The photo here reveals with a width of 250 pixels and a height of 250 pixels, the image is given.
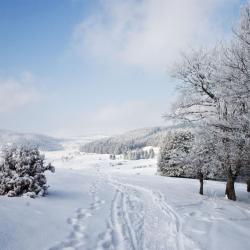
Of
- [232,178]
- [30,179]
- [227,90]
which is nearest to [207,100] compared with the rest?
[232,178]

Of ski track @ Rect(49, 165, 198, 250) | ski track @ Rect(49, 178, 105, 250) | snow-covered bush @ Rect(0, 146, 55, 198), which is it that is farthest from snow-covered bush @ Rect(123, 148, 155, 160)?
ski track @ Rect(49, 178, 105, 250)

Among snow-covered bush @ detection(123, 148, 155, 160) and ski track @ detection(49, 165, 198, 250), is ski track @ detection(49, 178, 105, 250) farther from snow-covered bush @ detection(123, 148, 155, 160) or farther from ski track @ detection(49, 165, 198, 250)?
snow-covered bush @ detection(123, 148, 155, 160)

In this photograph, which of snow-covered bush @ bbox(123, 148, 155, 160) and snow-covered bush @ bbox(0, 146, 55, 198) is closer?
snow-covered bush @ bbox(0, 146, 55, 198)

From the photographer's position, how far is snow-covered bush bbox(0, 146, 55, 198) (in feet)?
40.6

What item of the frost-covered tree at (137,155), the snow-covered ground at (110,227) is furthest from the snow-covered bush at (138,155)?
the snow-covered ground at (110,227)

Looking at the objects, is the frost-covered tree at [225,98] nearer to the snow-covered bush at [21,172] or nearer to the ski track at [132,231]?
the ski track at [132,231]

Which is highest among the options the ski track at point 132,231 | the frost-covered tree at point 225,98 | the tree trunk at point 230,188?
the frost-covered tree at point 225,98

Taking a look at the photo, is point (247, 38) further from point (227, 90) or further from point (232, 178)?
point (232, 178)

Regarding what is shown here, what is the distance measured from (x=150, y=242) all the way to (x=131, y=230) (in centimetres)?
103

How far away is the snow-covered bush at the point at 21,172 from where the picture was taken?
12367 millimetres

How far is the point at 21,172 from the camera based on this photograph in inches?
511

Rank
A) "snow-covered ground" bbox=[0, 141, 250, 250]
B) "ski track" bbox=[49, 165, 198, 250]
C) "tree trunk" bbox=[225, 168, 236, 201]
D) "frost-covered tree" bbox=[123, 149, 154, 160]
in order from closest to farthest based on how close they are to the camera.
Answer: "snow-covered ground" bbox=[0, 141, 250, 250] < "ski track" bbox=[49, 165, 198, 250] < "tree trunk" bbox=[225, 168, 236, 201] < "frost-covered tree" bbox=[123, 149, 154, 160]

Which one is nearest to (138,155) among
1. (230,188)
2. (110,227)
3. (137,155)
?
(137,155)

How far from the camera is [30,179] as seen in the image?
1249 cm
